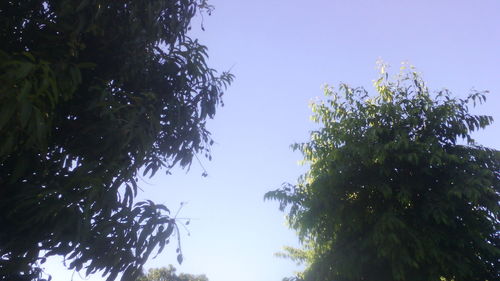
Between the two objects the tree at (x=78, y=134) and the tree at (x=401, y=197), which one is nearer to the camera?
the tree at (x=78, y=134)

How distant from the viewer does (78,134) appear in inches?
182

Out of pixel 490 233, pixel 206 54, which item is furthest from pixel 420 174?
pixel 206 54

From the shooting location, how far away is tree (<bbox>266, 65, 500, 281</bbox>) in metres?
6.27

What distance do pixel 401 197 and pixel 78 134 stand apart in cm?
494

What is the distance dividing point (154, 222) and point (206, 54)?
2.48 metres

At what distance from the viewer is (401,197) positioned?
6.71 meters

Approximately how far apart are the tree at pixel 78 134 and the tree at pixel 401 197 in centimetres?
334

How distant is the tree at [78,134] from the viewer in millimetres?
3801

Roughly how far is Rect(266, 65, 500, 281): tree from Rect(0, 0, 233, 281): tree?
3.34 meters

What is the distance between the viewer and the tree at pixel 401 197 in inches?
247

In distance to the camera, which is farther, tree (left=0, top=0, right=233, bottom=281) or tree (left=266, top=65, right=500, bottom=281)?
tree (left=266, top=65, right=500, bottom=281)

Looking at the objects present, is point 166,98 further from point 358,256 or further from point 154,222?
point 358,256

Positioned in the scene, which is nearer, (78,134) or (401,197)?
(78,134)

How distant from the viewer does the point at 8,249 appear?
407 cm
